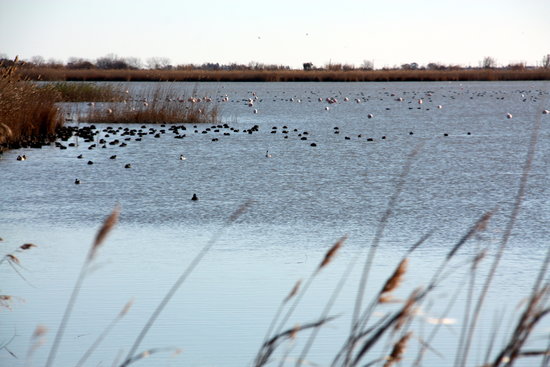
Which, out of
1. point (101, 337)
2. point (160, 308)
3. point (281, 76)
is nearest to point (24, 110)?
point (101, 337)

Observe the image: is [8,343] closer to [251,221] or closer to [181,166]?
[251,221]

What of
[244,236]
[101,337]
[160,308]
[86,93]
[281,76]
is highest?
[160,308]

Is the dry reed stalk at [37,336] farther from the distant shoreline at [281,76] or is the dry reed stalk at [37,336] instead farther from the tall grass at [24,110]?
the distant shoreline at [281,76]

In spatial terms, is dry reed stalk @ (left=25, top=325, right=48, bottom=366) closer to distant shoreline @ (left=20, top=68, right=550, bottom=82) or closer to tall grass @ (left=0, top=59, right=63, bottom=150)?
tall grass @ (left=0, top=59, right=63, bottom=150)

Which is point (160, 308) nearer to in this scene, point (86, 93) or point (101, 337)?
point (101, 337)

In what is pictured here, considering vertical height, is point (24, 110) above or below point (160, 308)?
below

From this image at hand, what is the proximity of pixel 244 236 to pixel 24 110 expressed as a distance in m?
12.5

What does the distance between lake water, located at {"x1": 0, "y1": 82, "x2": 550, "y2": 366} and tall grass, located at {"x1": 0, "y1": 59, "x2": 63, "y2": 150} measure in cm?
84

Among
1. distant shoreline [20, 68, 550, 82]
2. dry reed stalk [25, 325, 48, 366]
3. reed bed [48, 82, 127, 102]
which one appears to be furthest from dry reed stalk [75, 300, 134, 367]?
distant shoreline [20, 68, 550, 82]

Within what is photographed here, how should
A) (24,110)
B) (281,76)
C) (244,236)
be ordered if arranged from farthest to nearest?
(281,76), (24,110), (244,236)

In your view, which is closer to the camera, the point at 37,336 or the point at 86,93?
the point at 37,336

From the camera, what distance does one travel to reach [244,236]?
337 inches

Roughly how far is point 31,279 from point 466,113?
3093 cm

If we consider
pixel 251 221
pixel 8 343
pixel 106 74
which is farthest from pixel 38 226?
pixel 106 74
